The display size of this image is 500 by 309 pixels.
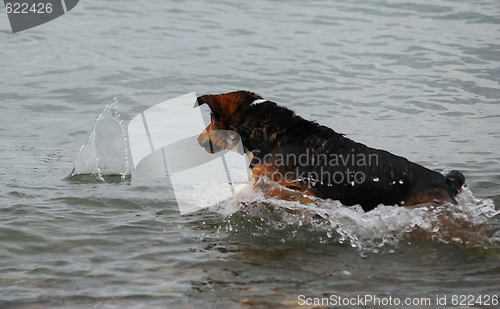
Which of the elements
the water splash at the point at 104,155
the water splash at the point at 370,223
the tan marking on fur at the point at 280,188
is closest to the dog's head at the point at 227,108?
the tan marking on fur at the point at 280,188

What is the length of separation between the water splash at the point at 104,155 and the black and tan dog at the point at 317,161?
2143 millimetres

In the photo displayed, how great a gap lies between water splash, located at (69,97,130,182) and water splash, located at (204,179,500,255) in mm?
2525

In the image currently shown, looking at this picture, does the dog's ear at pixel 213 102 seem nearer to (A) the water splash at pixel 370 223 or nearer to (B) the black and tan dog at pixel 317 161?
(B) the black and tan dog at pixel 317 161

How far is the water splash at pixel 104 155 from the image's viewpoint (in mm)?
7461

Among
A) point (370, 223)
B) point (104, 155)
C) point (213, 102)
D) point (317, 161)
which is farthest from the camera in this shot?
point (104, 155)

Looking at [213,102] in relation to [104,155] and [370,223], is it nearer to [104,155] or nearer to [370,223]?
[370,223]

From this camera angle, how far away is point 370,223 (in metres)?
5.35

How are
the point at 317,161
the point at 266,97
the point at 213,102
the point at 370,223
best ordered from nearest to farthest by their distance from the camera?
the point at 370,223 → the point at 317,161 → the point at 213,102 → the point at 266,97

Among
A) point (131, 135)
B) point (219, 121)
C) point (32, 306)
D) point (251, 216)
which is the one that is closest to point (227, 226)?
point (251, 216)

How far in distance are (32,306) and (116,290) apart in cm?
66

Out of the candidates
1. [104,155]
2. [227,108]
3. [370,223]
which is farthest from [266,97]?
[370,223]

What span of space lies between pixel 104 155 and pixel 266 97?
4.85 metres

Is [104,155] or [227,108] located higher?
[227,108]

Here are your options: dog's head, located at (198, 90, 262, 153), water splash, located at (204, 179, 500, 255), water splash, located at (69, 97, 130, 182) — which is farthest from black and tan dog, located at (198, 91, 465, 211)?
water splash, located at (69, 97, 130, 182)
